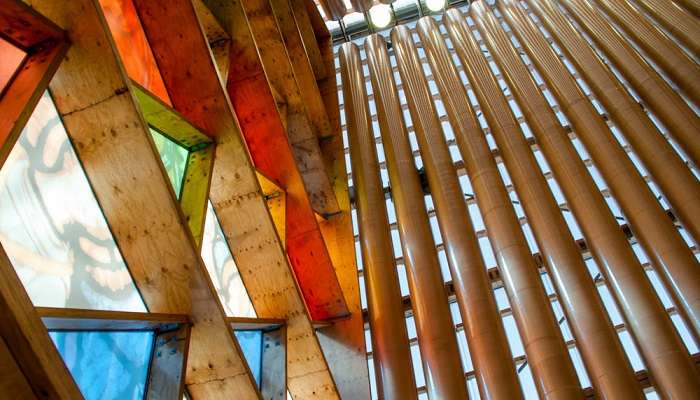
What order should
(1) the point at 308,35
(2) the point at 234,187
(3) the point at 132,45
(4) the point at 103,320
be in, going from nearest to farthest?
1. (4) the point at 103,320
2. (3) the point at 132,45
3. (2) the point at 234,187
4. (1) the point at 308,35

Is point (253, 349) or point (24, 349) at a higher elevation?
point (253, 349)

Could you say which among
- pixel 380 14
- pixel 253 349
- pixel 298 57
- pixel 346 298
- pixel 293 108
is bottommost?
pixel 253 349

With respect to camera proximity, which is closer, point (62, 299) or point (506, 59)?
point (62, 299)

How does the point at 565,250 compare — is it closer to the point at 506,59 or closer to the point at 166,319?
the point at 166,319

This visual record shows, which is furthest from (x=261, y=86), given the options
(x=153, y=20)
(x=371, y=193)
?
(x=371, y=193)

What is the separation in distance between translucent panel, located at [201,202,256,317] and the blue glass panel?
26cm

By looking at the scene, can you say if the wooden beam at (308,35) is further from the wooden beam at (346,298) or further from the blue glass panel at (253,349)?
the blue glass panel at (253,349)

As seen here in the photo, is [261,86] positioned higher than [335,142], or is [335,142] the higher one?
[335,142]

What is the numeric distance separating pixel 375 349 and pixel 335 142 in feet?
Answer: 19.0

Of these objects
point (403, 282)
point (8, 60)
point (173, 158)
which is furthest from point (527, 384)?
point (8, 60)

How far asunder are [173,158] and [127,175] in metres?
1.81

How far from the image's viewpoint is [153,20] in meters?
6.77

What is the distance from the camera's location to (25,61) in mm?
4527

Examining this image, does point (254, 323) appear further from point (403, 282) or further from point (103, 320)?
point (403, 282)
